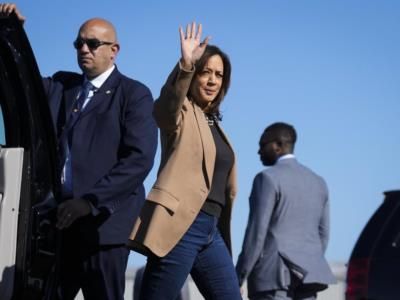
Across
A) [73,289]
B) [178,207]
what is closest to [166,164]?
[178,207]

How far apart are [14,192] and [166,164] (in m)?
0.94

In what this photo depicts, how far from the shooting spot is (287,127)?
26.6 feet

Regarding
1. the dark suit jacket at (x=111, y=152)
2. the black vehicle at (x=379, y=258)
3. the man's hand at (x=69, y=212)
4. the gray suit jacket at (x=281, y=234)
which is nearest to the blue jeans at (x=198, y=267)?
the dark suit jacket at (x=111, y=152)

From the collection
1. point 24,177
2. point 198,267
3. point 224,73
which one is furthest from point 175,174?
point 24,177

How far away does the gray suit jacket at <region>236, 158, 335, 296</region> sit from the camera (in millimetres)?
7523

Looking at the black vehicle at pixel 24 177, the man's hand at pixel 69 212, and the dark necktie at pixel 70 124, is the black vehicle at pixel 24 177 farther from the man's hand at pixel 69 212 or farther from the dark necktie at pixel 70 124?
the dark necktie at pixel 70 124

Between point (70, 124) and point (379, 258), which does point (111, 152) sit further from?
point (379, 258)

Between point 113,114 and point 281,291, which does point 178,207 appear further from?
point 281,291

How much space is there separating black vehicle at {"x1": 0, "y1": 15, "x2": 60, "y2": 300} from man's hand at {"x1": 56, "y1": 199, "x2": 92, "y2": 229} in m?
0.05

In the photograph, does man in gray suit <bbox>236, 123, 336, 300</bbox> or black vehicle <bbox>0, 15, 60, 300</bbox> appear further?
man in gray suit <bbox>236, 123, 336, 300</bbox>

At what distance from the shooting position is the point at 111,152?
586 cm

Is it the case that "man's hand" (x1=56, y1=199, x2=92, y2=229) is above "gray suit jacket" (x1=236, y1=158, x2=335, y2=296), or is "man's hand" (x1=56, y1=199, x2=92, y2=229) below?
above

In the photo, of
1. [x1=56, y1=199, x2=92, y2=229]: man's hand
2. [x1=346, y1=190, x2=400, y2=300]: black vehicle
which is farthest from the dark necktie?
[x1=346, y1=190, x2=400, y2=300]: black vehicle

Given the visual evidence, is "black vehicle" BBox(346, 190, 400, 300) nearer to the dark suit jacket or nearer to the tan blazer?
the tan blazer
